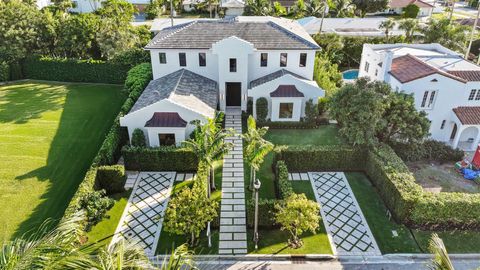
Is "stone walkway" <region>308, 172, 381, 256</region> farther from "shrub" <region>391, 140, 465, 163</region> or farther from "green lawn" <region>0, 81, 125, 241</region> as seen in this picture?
"green lawn" <region>0, 81, 125, 241</region>

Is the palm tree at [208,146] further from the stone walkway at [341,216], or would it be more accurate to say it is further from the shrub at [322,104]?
the shrub at [322,104]

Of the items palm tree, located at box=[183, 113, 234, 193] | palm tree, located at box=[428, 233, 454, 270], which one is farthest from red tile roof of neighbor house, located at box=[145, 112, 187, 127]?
palm tree, located at box=[428, 233, 454, 270]

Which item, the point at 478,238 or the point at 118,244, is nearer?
the point at 118,244

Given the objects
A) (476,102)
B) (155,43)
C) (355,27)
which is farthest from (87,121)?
(355,27)

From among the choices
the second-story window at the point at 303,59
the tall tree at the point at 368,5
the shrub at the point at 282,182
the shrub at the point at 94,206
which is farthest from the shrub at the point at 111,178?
the tall tree at the point at 368,5

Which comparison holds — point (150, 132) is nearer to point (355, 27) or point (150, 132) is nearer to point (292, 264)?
point (292, 264)

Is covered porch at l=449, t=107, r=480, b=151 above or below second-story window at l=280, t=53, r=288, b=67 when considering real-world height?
below
